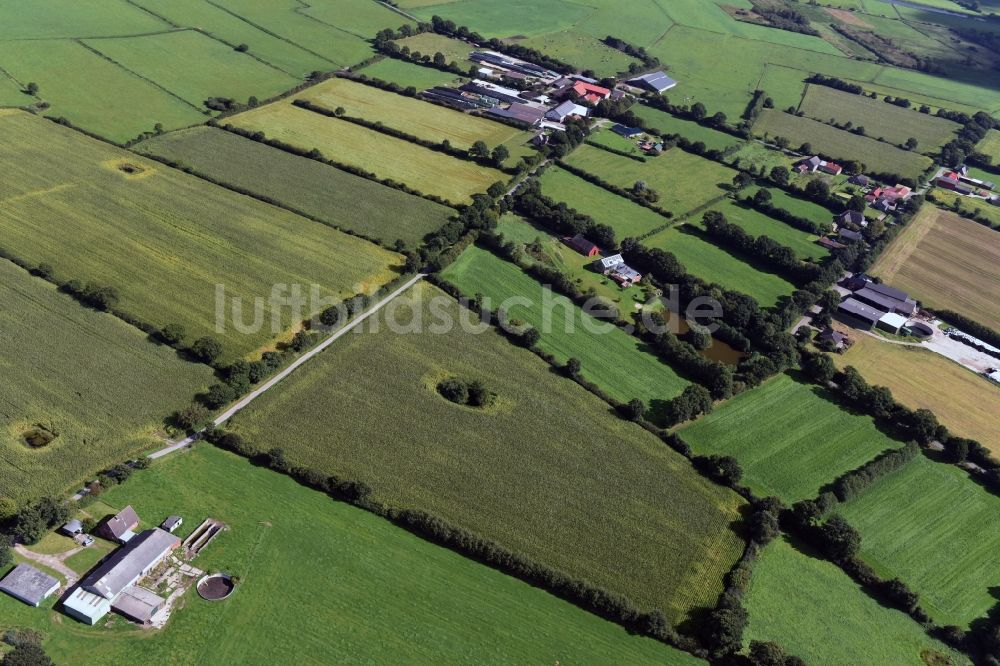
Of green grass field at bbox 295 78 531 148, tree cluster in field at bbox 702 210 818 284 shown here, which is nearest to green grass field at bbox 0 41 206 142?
green grass field at bbox 295 78 531 148

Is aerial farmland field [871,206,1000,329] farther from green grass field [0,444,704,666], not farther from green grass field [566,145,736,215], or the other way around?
green grass field [0,444,704,666]

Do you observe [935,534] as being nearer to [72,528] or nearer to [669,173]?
[72,528]

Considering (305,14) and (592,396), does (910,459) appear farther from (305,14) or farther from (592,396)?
(305,14)

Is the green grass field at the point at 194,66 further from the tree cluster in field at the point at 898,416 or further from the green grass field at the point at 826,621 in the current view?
the green grass field at the point at 826,621

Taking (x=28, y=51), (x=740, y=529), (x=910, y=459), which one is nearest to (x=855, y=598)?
(x=740, y=529)

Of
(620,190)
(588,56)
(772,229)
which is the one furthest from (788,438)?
(588,56)

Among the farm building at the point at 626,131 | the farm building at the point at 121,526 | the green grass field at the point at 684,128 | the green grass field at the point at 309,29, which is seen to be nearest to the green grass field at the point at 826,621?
the farm building at the point at 121,526
